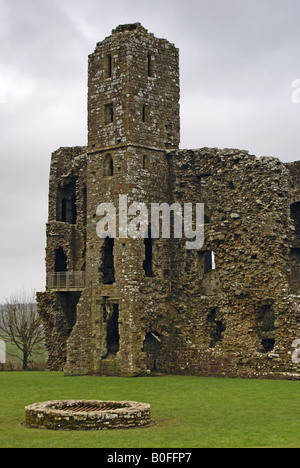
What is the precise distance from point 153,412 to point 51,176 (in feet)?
62.5

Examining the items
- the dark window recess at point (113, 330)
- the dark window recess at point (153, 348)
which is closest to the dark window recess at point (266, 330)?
the dark window recess at point (153, 348)

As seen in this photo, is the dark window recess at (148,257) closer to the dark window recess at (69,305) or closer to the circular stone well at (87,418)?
the dark window recess at (69,305)

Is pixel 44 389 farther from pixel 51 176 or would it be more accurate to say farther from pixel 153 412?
pixel 51 176

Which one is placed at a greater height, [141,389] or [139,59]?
[139,59]

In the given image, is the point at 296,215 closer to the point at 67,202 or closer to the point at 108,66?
the point at 108,66

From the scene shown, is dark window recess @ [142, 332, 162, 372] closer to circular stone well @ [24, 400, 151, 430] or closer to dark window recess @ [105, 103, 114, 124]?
dark window recess @ [105, 103, 114, 124]

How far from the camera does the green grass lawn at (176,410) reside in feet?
45.9

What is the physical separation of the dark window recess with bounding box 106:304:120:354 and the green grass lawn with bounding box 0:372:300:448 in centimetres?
255

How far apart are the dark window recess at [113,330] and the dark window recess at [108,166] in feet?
18.0

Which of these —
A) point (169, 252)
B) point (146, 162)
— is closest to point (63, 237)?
point (169, 252)

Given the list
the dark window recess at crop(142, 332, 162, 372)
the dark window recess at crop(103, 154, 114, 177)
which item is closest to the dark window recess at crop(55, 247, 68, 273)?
the dark window recess at crop(103, 154, 114, 177)

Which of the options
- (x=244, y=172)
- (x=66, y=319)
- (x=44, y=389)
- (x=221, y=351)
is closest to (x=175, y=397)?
(x=44, y=389)

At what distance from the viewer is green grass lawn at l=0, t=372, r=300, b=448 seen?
550 inches

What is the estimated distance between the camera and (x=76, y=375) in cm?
2889
